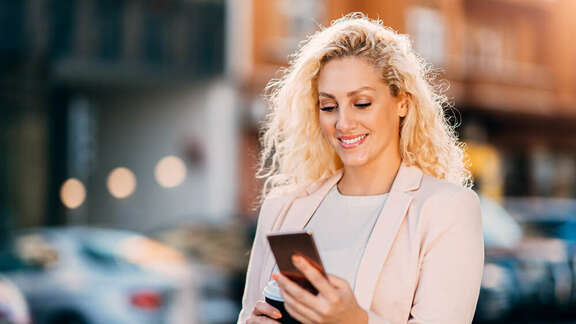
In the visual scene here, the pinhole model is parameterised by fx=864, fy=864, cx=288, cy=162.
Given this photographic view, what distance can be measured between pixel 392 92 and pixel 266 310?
750 millimetres

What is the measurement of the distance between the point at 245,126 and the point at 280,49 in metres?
1.78

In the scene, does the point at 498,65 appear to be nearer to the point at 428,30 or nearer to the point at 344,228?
the point at 428,30

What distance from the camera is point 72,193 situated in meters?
15.7

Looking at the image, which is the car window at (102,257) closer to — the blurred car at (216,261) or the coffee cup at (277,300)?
the blurred car at (216,261)

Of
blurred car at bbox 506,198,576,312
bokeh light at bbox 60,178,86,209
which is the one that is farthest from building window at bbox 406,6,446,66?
blurred car at bbox 506,198,576,312

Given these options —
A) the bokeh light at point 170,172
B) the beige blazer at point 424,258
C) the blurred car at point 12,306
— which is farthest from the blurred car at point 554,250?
the beige blazer at point 424,258

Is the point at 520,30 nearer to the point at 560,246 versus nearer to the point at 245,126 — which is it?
the point at 245,126

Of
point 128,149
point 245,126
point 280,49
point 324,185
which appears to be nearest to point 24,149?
point 128,149

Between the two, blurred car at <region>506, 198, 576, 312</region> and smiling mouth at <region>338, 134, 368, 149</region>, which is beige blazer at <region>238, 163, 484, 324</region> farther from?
blurred car at <region>506, 198, 576, 312</region>

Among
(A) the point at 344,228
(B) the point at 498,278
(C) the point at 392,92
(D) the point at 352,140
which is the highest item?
(C) the point at 392,92

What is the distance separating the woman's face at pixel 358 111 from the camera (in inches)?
99.4

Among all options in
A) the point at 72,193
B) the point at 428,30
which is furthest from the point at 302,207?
the point at 428,30

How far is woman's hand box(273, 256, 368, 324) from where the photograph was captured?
6.93 ft

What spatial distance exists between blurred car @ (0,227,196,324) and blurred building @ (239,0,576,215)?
8763 millimetres
